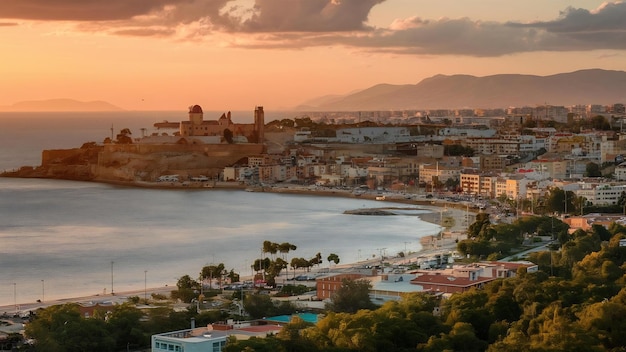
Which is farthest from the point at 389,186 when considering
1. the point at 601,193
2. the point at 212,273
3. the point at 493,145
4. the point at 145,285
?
the point at 212,273

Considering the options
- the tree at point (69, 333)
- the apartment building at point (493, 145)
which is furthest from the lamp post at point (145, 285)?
the apartment building at point (493, 145)

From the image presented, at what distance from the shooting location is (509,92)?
143125mm

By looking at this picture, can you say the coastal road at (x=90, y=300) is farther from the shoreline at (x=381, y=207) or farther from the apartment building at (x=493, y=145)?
the apartment building at (x=493, y=145)

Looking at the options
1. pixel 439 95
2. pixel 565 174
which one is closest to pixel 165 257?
pixel 565 174

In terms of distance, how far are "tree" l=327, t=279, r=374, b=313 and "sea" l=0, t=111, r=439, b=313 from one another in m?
4.09

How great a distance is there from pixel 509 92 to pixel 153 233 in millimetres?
123261

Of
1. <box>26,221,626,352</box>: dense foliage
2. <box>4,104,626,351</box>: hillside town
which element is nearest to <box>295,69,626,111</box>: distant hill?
<box>4,104,626,351</box>: hillside town

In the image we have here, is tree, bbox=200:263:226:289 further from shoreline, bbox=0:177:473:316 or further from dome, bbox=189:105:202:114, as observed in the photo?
dome, bbox=189:105:202:114

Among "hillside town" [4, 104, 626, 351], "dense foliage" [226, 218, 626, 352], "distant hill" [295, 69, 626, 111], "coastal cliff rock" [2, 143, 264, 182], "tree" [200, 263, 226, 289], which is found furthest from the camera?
"distant hill" [295, 69, 626, 111]

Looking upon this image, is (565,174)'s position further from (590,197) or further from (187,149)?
(187,149)

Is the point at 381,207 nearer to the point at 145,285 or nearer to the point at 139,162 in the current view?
the point at 139,162

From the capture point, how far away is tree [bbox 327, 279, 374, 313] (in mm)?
11773

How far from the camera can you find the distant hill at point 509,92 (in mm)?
137250

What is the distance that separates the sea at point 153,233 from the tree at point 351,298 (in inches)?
161
